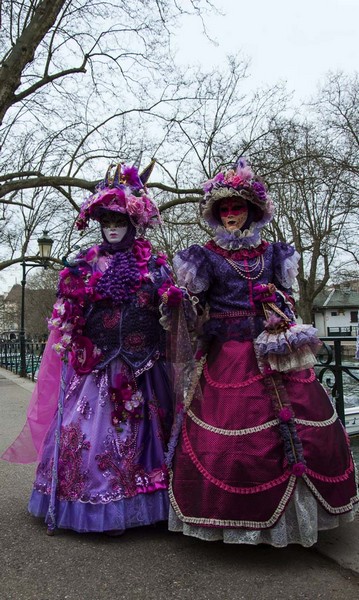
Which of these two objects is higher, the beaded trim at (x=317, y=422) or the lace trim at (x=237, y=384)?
the lace trim at (x=237, y=384)

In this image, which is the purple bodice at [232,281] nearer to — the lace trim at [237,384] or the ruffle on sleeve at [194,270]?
the ruffle on sleeve at [194,270]

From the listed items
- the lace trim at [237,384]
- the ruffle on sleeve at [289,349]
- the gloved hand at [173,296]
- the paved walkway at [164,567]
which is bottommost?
the paved walkway at [164,567]

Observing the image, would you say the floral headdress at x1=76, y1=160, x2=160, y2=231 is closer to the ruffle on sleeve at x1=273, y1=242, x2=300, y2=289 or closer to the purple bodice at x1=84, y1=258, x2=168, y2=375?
the purple bodice at x1=84, y1=258, x2=168, y2=375

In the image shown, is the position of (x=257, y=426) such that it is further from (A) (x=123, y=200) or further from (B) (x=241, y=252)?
(A) (x=123, y=200)

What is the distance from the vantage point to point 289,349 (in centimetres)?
253

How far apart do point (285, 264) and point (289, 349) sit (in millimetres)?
562

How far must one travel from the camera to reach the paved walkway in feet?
7.18

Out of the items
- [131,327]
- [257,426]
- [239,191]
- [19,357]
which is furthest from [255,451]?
[19,357]

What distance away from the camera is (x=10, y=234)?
20297 mm

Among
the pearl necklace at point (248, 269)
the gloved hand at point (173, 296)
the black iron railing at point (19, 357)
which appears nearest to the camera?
the gloved hand at point (173, 296)

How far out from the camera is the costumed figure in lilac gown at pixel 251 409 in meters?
2.34

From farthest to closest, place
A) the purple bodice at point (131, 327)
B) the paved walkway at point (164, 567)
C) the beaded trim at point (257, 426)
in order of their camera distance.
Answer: the purple bodice at point (131, 327) < the beaded trim at point (257, 426) < the paved walkway at point (164, 567)

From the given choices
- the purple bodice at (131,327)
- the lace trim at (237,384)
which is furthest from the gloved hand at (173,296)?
the lace trim at (237,384)

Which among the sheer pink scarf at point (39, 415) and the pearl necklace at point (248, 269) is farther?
the sheer pink scarf at point (39, 415)
